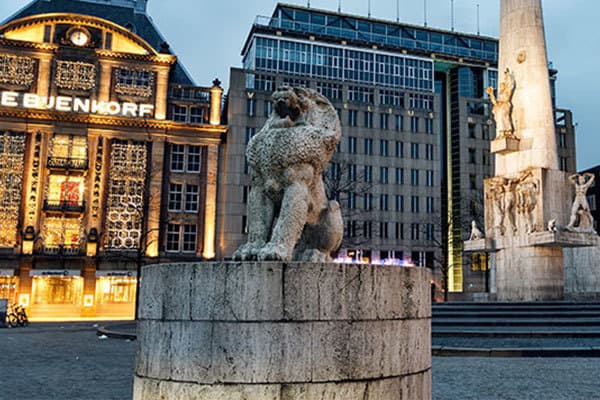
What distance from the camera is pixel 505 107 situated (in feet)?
78.1

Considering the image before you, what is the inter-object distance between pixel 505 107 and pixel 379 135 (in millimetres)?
39909

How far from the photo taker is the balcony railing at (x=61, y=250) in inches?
1952

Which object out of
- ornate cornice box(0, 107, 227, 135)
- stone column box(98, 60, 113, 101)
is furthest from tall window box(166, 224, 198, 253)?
stone column box(98, 60, 113, 101)

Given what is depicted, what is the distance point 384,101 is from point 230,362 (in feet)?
202

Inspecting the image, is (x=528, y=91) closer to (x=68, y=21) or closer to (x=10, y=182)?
(x=68, y=21)

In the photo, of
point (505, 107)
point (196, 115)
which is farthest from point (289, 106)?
point (196, 115)

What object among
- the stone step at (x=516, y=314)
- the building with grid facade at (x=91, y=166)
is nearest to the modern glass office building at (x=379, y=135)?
the building with grid facade at (x=91, y=166)

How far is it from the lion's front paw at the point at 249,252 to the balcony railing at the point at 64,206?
4785 cm

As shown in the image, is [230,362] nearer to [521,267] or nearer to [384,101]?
[521,267]

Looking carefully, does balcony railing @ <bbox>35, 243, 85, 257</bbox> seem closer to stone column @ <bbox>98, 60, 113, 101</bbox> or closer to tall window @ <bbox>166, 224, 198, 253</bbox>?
tall window @ <bbox>166, 224, 198, 253</bbox>

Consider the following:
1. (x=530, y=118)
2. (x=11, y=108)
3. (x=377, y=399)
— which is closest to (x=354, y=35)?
(x=11, y=108)

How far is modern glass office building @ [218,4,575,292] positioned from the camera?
2314 inches

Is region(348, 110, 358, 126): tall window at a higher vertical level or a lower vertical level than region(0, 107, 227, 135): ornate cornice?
higher

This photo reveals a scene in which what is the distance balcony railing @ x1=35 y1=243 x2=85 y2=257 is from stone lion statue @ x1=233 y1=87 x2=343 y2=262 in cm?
4719
